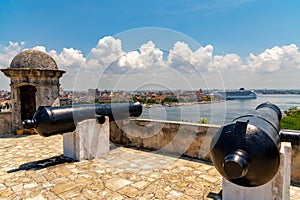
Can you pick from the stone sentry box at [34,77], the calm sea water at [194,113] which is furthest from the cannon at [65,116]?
the stone sentry box at [34,77]

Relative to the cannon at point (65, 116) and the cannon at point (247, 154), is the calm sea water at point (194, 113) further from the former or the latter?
the cannon at point (65, 116)

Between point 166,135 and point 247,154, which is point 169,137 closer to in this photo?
Result: point 166,135

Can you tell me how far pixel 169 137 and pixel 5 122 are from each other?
632 cm

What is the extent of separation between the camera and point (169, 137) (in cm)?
494

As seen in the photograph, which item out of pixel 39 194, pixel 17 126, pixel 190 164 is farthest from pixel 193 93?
pixel 17 126

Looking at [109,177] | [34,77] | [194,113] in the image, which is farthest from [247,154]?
[194,113]

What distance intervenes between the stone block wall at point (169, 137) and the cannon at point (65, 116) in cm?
61

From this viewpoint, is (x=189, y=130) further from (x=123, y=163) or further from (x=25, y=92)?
(x=25, y=92)

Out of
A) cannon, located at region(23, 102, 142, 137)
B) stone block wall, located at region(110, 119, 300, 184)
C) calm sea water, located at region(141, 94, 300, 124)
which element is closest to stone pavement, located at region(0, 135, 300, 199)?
stone block wall, located at region(110, 119, 300, 184)

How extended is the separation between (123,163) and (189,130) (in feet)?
4.95

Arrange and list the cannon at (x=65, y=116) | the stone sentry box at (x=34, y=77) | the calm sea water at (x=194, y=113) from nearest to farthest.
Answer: the cannon at (x=65, y=116), the stone sentry box at (x=34, y=77), the calm sea water at (x=194, y=113)

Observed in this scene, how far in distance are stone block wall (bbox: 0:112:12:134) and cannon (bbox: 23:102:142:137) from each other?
15.9 feet

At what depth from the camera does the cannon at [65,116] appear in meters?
3.85

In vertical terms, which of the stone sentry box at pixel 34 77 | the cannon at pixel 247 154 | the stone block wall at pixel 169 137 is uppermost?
the stone sentry box at pixel 34 77
